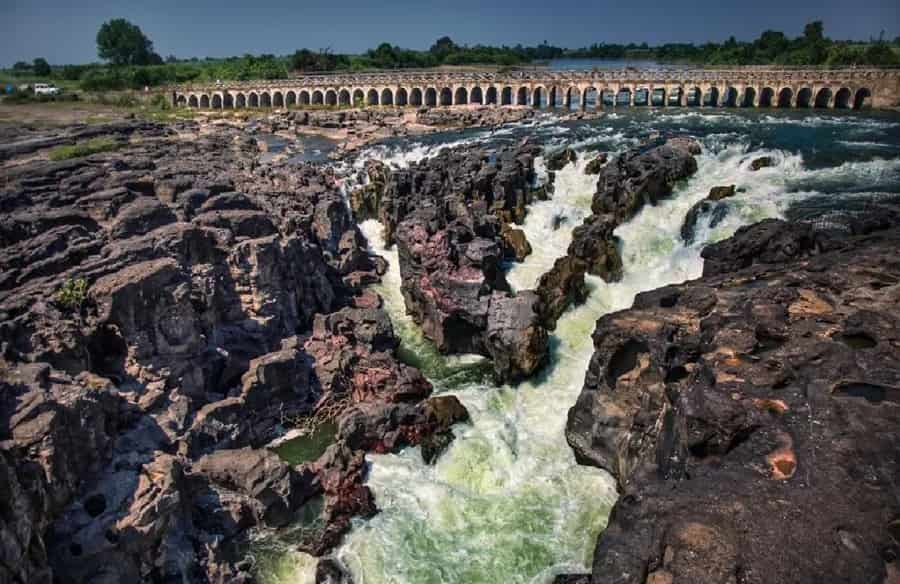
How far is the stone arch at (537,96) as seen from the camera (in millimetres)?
104762

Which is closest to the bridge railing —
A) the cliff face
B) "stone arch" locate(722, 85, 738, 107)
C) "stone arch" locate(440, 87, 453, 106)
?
"stone arch" locate(722, 85, 738, 107)

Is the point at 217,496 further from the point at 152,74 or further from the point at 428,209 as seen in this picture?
the point at 152,74

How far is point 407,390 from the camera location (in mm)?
27688

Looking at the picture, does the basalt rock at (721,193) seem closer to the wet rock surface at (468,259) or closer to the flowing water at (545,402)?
the flowing water at (545,402)

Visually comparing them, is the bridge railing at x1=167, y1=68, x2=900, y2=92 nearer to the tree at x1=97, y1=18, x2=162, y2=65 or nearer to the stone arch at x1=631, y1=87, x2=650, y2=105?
the stone arch at x1=631, y1=87, x2=650, y2=105

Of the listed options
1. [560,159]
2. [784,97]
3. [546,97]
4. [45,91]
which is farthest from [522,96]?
[45,91]

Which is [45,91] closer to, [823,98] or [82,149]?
[82,149]

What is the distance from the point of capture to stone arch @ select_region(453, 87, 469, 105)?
11155cm

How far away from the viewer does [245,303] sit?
27.6m

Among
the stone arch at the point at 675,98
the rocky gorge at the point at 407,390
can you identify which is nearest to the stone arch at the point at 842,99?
the stone arch at the point at 675,98

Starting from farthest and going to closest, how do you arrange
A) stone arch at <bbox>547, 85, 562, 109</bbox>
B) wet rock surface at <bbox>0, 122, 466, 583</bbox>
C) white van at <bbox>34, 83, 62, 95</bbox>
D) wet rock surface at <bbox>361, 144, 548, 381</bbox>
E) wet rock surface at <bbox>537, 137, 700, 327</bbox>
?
white van at <bbox>34, 83, 62, 95</bbox> < stone arch at <bbox>547, 85, 562, 109</bbox> < wet rock surface at <bbox>537, 137, 700, 327</bbox> < wet rock surface at <bbox>361, 144, 548, 381</bbox> < wet rock surface at <bbox>0, 122, 466, 583</bbox>

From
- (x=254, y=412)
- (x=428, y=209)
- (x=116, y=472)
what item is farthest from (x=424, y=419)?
(x=428, y=209)

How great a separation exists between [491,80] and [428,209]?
251ft

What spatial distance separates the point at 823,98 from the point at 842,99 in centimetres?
→ 322
